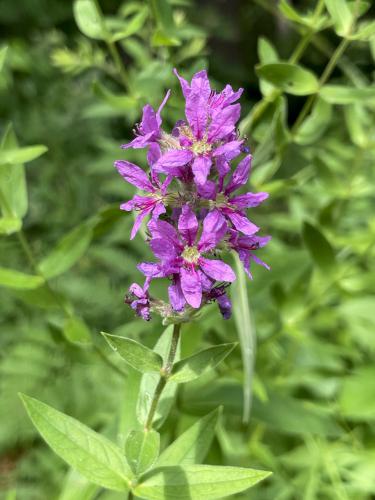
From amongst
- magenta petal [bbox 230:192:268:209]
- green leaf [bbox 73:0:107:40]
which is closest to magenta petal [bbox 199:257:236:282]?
magenta petal [bbox 230:192:268:209]

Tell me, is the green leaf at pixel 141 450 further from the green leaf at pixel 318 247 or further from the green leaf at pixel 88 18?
the green leaf at pixel 88 18

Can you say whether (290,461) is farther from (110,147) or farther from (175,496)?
(110,147)

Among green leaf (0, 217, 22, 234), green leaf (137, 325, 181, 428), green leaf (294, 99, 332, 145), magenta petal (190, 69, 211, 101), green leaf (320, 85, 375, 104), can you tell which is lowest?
green leaf (137, 325, 181, 428)

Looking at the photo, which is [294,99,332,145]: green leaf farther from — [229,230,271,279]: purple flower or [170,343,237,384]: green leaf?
[170,343,237,384]: green leaf

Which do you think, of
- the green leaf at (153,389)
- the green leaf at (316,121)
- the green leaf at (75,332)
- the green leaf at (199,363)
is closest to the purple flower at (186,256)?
the green leaf at (199,363)

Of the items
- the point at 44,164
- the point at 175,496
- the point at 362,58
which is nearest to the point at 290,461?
the point at 175,496

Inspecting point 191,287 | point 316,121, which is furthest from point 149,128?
point 316,121

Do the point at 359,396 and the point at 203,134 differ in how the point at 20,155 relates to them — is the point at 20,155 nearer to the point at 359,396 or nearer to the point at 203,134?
the point at 203,134
